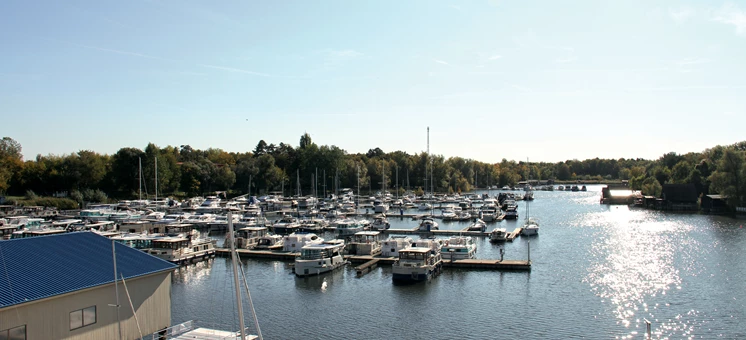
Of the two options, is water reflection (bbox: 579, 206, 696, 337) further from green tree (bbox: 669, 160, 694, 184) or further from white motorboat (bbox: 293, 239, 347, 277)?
green tree (bbox: 669, 160, 694, 184)

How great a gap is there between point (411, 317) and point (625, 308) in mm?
12684

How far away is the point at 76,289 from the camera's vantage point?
1750cm

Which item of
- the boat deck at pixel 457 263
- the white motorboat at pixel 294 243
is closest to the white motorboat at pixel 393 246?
the boat deck at pixel 457 263

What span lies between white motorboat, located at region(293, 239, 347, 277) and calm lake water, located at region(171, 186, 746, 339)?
0.69 meters

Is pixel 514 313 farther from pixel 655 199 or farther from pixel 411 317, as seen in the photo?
pixel 655 199

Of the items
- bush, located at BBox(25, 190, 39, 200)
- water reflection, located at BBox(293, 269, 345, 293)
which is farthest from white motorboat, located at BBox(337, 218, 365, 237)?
bush, located at BBox(25, 190, 39, 200)

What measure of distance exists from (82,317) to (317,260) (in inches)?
861

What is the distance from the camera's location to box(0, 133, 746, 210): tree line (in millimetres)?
95606

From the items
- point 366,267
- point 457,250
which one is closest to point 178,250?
point 366,267

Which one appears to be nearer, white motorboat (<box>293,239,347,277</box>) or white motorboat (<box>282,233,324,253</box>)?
white motorboat (<box>293,239,347,277</box>)

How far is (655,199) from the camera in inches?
3880

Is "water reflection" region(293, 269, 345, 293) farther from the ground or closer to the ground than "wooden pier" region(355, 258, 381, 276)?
closer to the ground

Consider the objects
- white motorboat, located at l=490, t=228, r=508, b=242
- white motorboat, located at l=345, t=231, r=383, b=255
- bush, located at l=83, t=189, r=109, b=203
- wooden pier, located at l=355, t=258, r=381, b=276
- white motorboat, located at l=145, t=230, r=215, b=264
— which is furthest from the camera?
bush, located at l=83, t=189, r=109, b=203

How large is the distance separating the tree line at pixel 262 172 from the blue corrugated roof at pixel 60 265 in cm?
7636
